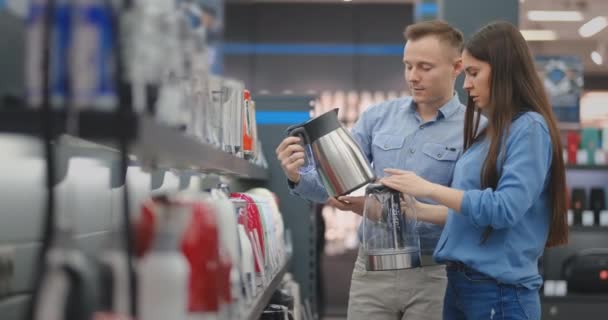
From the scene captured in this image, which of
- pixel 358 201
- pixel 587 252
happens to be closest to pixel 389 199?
pixel 358 201

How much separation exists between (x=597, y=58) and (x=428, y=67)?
664 cm

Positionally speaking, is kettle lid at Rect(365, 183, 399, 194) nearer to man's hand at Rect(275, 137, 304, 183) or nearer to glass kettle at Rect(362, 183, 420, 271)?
glass kettle at Rect(362, 183, 420, 271)

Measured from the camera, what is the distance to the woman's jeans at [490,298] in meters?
2.35

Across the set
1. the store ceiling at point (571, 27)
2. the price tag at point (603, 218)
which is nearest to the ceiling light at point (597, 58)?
the store ceiling at point (571, 27)

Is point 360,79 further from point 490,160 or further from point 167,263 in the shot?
point 167,263

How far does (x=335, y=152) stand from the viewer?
2.58m

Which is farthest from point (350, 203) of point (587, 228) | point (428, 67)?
point (587, 228)

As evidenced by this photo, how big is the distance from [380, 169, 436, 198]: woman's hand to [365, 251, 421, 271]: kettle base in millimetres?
239

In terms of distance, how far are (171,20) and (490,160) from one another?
1438 mm

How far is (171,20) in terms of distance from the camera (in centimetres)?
115

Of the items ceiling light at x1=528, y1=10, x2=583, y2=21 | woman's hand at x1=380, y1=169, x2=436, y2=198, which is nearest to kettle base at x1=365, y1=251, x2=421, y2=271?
woman's hand at x1=380, y1=169, x2=436, y2=198

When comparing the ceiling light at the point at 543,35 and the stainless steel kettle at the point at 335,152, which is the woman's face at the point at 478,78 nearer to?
the stainless steel kettle at the point at 335,152

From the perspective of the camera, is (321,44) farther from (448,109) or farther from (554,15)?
(448,109)

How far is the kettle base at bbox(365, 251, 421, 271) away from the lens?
2.61 m
